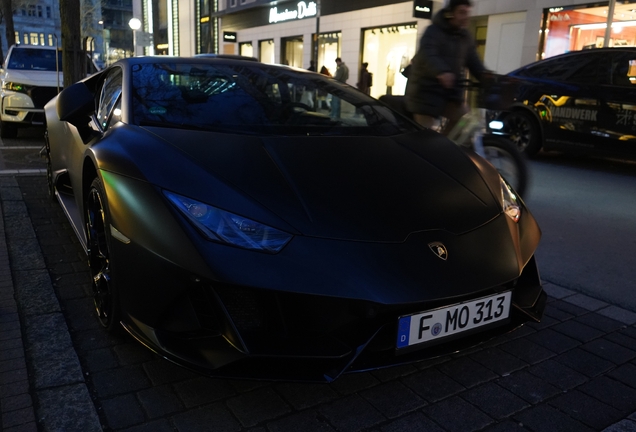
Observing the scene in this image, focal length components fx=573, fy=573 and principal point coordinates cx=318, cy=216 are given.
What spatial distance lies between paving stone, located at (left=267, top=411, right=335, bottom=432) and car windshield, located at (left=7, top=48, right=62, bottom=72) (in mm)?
10269

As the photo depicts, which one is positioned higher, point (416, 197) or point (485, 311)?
point (416, 197)

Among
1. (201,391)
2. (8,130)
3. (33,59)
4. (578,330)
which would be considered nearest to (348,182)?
(201,391)

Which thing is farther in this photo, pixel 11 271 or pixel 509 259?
pixel 11 271

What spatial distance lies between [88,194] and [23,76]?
26.0 ft

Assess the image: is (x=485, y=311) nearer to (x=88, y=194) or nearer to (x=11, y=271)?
(x=88, y=194)

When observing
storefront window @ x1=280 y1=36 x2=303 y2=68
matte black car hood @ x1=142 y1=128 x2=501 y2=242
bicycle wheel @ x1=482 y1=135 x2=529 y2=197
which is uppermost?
storefront window @ x1=280 y1=36 x2=303 y2=68

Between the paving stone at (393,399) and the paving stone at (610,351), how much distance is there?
0.98 m

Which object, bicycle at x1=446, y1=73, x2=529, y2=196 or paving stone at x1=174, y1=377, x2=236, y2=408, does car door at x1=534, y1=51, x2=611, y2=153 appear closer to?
bicycle at x1=446, y1=73, x2=529, y2=196

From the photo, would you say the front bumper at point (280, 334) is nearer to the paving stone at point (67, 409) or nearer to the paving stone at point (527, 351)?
the paving stone at point (67, 409)

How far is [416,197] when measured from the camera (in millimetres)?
2352

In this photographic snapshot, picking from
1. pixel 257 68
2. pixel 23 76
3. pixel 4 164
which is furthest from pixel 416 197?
pixel 23 76

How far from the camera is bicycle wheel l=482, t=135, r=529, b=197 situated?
16.1 feet

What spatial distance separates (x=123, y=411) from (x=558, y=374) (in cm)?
176

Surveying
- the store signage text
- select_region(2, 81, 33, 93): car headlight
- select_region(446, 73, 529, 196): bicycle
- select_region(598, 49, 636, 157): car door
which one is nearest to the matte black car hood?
select_region(446, 73, 529, 196): bicycle
